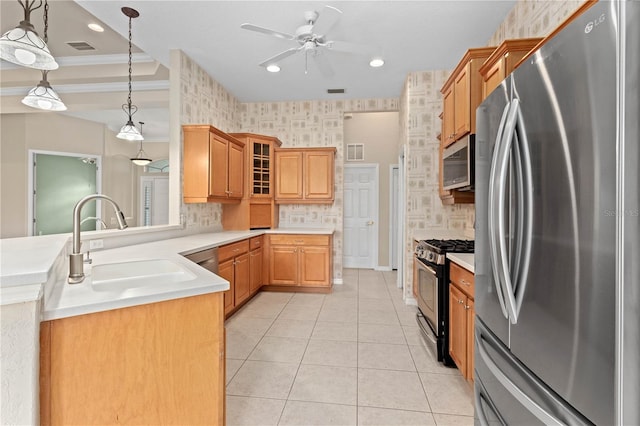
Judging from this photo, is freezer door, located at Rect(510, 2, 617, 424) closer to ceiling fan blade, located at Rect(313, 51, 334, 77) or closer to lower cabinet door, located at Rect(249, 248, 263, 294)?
ceiling fan blade, located at Rect(313, 51, 334, 77)

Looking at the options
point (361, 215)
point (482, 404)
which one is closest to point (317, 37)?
point (482, 404)

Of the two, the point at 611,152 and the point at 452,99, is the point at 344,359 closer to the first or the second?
the point at 611,152

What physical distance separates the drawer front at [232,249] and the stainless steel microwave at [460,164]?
7.86 ft

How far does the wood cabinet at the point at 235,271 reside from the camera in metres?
3.12

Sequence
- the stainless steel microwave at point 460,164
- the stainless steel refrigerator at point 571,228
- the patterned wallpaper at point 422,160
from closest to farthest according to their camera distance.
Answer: the stainless steel refrigerator at point 571,228
the stainless steel microwave at point 460,164
the patterned wallpaper at point 422,160

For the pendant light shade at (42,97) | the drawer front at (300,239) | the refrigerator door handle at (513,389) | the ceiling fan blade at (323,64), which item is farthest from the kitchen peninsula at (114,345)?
the ceiling fan blade at (323,64)

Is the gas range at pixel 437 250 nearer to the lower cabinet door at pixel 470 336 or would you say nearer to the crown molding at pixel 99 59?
the lower cabinet door at pixel 470 336

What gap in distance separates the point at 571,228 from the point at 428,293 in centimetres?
192

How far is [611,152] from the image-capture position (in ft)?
2.13

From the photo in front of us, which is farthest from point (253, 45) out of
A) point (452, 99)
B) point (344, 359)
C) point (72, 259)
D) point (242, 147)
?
point (344, 359)

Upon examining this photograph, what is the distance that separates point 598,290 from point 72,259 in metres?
1.87

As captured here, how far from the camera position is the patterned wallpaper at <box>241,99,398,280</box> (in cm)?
486

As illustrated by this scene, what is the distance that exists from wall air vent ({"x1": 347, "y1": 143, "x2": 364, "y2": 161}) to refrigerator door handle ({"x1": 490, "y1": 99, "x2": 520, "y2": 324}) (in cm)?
515

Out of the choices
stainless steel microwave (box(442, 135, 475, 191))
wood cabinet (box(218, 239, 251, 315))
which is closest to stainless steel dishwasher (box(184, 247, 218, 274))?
wood cabinet (box(218, 239, 251, 315))
